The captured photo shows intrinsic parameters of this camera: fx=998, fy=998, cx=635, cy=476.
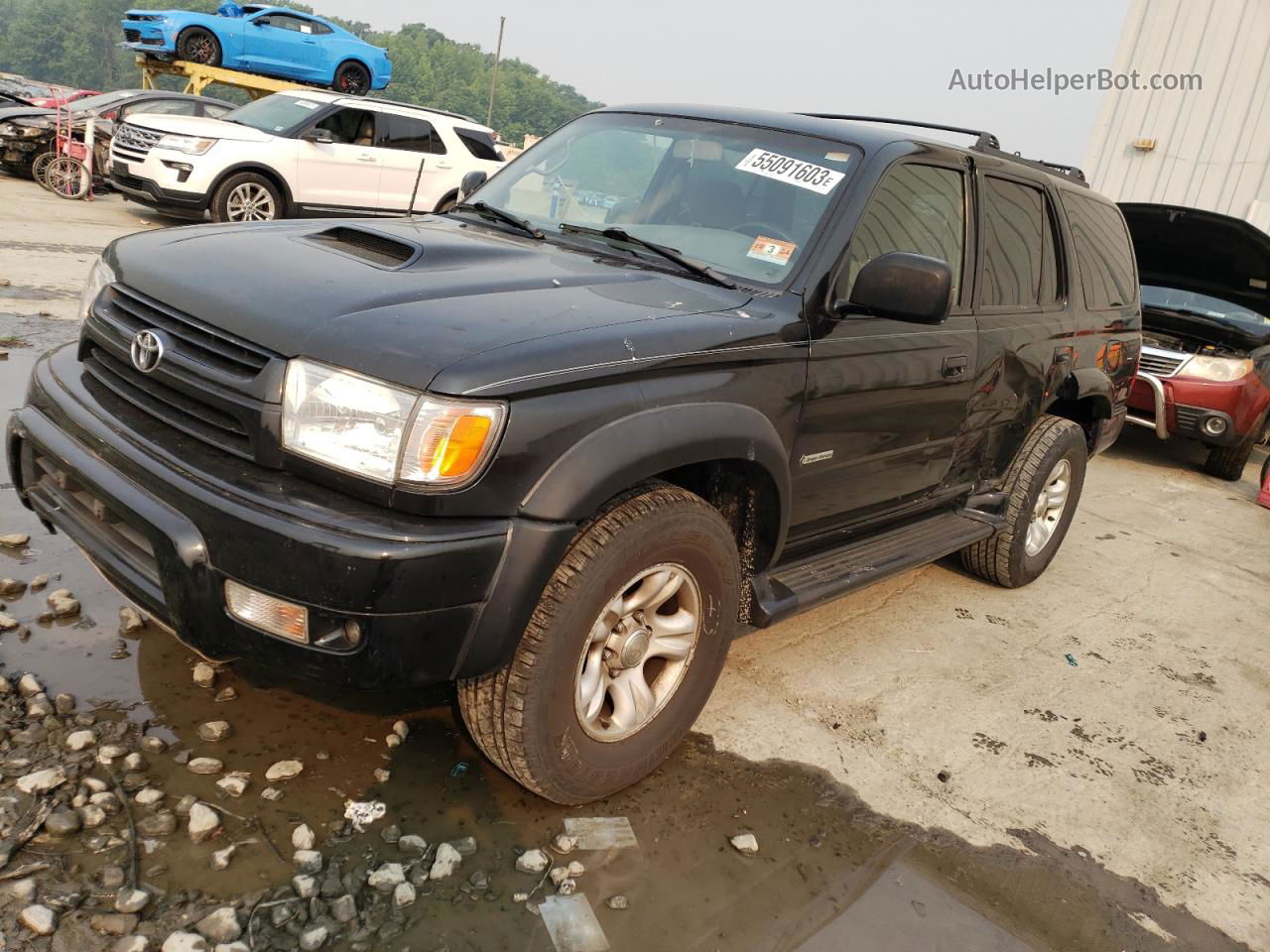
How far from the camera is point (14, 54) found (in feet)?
327

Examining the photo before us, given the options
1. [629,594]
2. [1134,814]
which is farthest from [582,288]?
[1134,814]

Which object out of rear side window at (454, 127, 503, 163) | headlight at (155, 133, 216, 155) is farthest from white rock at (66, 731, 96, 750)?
rear side window at (454, 127, 503, 163)

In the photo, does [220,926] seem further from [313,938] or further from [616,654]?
[616,654]

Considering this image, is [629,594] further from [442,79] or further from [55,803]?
[442,79]

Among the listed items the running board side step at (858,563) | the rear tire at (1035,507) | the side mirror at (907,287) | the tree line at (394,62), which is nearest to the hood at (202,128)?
the rear tire at (1035,507)

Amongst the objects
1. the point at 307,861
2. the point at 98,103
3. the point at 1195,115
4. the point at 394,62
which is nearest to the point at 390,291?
the point at 307,861

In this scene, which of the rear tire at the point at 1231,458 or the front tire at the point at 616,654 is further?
the rear tire at the point at 1231,458

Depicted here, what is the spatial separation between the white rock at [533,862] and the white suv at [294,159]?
922 centimetres

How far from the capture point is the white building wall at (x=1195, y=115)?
13180mm

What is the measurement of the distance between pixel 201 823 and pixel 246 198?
1045 centimetres

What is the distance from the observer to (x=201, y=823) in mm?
2348

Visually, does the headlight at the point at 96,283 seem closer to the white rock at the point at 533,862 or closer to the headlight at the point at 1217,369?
the white rock at the point at 533,862

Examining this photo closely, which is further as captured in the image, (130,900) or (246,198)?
(246,198)

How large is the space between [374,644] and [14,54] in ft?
403
